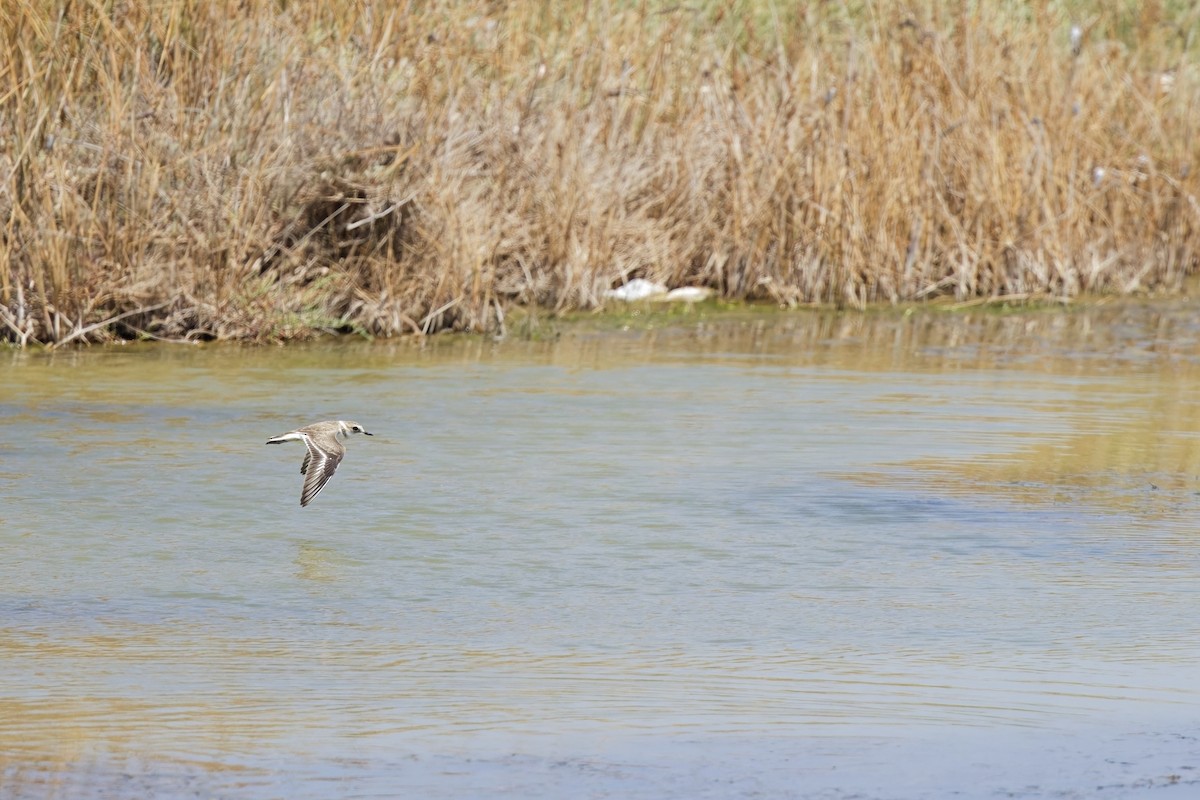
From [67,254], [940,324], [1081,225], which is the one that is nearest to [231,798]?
[67,254]

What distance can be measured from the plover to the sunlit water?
17 cm

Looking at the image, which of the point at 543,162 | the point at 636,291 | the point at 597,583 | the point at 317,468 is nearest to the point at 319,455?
the point at 317,468

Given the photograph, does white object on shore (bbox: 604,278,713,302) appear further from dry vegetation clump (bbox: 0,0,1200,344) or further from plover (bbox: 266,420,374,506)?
plover (bbox: 266,420,374,506)

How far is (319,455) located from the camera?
5887mm

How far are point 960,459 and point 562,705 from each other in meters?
3.45

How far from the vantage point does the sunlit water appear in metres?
3.79

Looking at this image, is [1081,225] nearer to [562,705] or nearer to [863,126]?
[863,126]

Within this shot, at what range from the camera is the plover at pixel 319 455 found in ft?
18.7

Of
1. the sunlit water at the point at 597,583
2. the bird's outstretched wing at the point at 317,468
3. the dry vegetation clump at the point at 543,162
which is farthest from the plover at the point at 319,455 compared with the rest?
the dry vegetation clump at the point at 543,162

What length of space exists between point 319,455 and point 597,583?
40.3 inches

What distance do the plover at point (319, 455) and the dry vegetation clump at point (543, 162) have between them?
389 cm

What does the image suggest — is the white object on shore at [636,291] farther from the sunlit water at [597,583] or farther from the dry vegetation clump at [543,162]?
the sunlit water at [597,583]

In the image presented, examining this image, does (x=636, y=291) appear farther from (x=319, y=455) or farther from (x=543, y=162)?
(x=319, y=455)

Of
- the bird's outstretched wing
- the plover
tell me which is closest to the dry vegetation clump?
the plover
